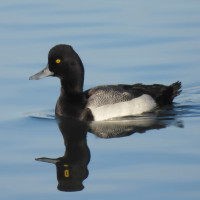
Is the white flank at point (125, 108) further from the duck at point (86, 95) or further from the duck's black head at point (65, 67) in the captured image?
the duck's black head at point (65, 67)

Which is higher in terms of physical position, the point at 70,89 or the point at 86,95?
the point at 70,89

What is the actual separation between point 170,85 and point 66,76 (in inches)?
74.4

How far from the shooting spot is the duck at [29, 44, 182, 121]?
11617 millimetres

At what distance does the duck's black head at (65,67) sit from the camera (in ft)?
38.1

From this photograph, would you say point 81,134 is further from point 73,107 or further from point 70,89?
point 70,89

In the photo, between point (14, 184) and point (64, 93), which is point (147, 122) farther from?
point (14, 184)

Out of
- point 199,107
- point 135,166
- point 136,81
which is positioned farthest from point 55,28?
point 135,166

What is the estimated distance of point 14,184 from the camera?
8.48 m

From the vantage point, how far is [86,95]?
11.9 m

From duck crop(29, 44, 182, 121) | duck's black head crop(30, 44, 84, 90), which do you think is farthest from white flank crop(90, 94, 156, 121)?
duck's black head crop(30, 44, 84, 90)

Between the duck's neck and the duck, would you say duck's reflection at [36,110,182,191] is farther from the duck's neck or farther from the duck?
the duck's neck

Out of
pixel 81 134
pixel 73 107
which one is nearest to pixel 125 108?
pixel 73 107

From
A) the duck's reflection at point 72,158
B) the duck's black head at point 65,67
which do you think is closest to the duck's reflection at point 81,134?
the duck's reflection at point 72,158

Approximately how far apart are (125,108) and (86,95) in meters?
0.70
